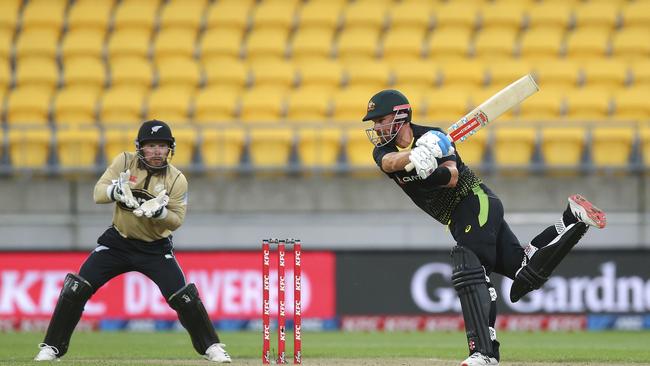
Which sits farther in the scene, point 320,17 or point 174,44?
point 320,17

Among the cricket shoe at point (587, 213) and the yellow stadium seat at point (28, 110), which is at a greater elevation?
the yellow stadium seat at point (28, 110)

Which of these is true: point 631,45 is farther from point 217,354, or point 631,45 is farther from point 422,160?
point 422,160

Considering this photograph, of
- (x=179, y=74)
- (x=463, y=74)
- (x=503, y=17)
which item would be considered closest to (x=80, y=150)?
(x=179, y=74)

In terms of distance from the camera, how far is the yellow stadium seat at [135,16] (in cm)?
1828

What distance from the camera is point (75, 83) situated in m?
17.3

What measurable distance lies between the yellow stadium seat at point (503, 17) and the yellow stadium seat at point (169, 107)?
495cm

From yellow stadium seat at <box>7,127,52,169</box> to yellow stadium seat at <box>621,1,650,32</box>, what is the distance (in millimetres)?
9092

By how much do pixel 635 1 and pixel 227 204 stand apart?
25.3 feet

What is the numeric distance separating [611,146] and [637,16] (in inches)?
146

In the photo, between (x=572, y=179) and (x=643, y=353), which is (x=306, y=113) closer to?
(x=572, y=179)

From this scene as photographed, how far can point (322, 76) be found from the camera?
16953 mm

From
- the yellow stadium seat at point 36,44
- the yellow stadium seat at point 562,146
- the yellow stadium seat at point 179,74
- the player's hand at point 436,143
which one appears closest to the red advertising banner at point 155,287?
the yellow stadium seat at point 562,146

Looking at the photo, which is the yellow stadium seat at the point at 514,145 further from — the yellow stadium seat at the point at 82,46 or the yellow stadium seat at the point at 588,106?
the yellow stadium seat at the point at 82,46

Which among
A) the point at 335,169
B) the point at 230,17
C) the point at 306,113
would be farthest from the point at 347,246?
the point at 230,17
